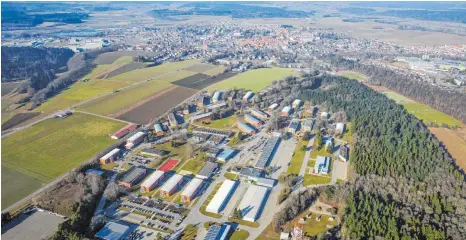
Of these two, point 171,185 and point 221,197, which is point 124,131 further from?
point 221,197

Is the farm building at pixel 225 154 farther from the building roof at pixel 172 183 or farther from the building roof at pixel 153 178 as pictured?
the building roof at pixel 153 178

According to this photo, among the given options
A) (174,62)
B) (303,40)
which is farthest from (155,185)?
(303,40)

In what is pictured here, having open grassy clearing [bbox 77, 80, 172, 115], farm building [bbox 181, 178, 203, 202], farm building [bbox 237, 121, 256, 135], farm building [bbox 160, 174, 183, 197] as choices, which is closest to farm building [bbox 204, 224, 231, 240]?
farm building [bbox 181, 178, 203, 202]

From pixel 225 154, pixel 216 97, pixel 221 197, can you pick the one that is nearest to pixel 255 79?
pixel 216 97

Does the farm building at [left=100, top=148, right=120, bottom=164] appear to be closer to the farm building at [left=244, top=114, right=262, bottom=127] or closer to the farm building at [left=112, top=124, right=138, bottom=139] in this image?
the farm building at [left=112, top=124, right=138, bottom=139]

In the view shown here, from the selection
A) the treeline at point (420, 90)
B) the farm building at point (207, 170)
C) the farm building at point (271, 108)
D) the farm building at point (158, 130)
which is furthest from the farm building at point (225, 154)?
the treeline at point (420, 90)

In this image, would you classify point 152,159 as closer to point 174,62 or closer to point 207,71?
point 207,71
